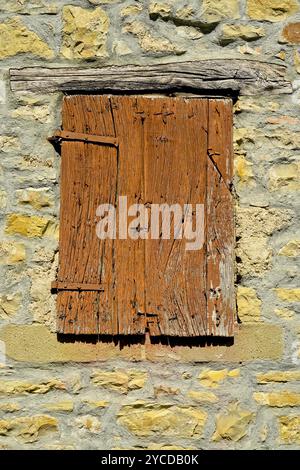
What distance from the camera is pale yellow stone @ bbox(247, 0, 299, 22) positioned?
3.71 metres

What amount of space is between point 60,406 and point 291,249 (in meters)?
1.51

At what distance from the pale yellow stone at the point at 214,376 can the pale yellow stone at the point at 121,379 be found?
31 centimetres

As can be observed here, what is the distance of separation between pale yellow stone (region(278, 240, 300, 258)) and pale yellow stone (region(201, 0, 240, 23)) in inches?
50.4

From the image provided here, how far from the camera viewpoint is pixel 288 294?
3.63 metres

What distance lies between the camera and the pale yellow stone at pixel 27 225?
12.1ft

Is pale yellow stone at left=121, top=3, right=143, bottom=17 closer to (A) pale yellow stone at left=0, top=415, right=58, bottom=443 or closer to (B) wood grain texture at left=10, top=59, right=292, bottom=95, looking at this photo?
(B) wood grain texture at left=10, top=59, right=292, bottom=95

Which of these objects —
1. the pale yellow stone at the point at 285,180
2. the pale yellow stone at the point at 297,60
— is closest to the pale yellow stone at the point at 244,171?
the pale yellow stone at the point at 285,180

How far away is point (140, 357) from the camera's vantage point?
143 inches

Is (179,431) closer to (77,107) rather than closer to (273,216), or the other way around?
(273,216)

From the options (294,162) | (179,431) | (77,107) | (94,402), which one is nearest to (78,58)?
(77,107)

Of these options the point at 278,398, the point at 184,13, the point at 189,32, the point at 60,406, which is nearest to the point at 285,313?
the point at 278,398

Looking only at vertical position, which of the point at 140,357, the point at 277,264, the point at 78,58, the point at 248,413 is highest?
the point at 78,58

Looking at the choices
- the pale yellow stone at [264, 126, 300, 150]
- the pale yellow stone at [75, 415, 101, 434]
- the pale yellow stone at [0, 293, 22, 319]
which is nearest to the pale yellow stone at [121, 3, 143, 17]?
the pale yellow stone at [264, 126, 300, 150]
